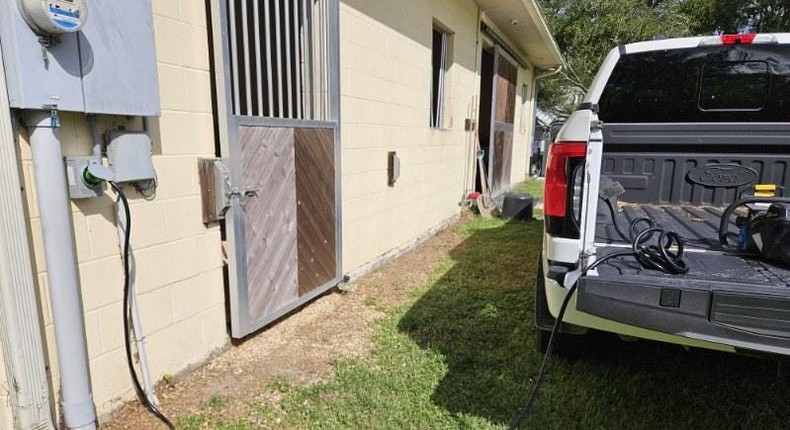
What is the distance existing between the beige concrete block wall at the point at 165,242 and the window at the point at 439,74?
4552 mm

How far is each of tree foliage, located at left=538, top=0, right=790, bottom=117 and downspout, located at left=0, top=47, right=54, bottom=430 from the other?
63.3 feet

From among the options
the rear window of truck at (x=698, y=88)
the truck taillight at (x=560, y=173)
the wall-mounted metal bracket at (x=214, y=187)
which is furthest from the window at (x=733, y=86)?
the wall-mounted metal bracket at (x=214, y=187)

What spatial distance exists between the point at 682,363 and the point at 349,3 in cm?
371

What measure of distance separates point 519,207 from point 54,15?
23.3 ft

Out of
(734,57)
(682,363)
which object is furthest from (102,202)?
(734,57)

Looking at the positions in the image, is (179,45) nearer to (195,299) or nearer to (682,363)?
(195,299)

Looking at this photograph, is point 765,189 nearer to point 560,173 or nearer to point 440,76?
point 560,173

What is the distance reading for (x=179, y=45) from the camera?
2641mm

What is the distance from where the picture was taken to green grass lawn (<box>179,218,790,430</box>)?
98.7 inches

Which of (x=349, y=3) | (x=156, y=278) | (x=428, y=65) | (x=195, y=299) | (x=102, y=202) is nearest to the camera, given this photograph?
(x=102, y=202)

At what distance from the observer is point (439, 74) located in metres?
7.03

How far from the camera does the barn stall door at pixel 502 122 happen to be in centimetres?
962

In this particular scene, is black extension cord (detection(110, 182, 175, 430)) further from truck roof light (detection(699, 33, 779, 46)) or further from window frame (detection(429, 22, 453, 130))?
window frame (detection(429, 22, 453, 130))

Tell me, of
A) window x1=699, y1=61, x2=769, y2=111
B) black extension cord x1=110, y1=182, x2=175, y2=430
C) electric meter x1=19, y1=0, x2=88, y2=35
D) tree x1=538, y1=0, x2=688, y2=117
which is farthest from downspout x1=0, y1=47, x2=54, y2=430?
tree x1=538, y1=0, x2=688, y2=117
